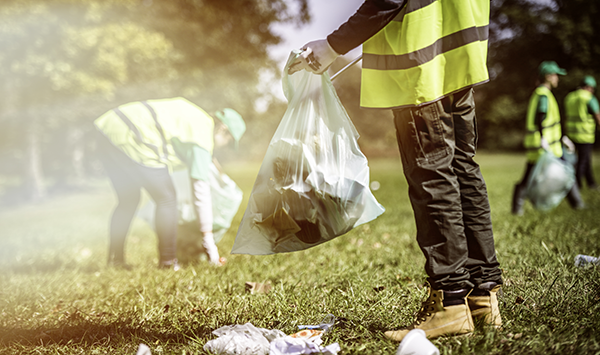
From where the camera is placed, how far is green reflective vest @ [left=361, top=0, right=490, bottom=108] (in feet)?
5.06

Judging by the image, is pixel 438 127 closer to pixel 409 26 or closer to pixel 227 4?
pixel 409 26

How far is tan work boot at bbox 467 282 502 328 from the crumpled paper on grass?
0.59 meters

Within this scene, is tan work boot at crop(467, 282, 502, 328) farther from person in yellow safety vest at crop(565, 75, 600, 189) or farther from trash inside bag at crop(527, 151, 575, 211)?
person in yellow safety vest at crop(565, 75, 600, 189)

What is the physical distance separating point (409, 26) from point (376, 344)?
1.20 meters

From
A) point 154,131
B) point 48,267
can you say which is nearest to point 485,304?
point 154,131

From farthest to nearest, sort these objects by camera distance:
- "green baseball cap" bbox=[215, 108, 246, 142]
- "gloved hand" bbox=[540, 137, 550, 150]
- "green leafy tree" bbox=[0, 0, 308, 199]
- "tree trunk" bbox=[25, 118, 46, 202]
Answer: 1. "tree trunk" bbox=[25, 118, 46, 202]
2. "green leafy tree" bbox=[0, 0, 308, 199]
3. "gloved hand" bbox=[540, 137, 550, 150]
4. "green baseball cap" bbox=[215, 108, 246, 142]

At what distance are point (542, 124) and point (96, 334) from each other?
4.80 meters

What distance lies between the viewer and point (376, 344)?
161 centimetres

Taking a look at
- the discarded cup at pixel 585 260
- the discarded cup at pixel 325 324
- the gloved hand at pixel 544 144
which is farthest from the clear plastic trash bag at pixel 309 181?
the gloved hand at pixel 544 144

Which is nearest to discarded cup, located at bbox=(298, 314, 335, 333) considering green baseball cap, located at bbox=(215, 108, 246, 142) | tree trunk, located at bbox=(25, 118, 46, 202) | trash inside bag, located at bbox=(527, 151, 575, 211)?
green baseball cap, located at bbox=(215, 108, 246, 142)

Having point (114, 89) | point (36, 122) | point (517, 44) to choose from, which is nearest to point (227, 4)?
point (114, 89)

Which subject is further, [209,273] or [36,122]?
[36,122]

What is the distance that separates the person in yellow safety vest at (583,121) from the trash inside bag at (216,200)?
5.26 m

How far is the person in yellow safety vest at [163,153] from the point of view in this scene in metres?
3.21
